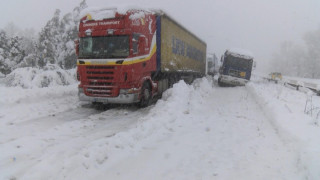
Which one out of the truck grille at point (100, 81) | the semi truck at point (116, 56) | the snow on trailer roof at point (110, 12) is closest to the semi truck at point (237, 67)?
the semi truck at point (116, 56)

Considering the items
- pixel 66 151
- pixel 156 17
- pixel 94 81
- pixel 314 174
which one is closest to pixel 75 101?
pixel 94 81

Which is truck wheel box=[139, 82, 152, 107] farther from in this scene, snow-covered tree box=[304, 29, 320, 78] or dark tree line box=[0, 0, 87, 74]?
snow-covered tree box=[304, 29, 320, 78]

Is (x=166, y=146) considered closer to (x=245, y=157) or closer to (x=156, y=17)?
(x=245, y=157)

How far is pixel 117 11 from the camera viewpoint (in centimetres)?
952

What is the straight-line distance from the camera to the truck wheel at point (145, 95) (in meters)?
10.3

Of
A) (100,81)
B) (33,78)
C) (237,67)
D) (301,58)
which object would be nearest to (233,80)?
(237,67)

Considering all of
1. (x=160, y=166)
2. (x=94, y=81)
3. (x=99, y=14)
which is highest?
(x=99, y=14)

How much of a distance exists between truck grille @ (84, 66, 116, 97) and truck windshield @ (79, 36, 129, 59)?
50 cm

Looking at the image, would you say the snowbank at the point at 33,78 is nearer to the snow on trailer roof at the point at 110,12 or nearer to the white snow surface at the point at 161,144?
the white snow surface at the point at 161,144

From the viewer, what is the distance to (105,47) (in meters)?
9.45

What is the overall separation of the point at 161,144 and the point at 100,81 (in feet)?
15.2

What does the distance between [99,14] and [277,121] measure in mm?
7385

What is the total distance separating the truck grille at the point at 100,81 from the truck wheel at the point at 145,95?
1395 millimetres

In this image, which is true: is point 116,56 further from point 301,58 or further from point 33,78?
point 301,58
